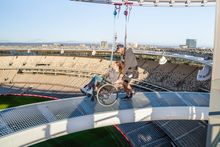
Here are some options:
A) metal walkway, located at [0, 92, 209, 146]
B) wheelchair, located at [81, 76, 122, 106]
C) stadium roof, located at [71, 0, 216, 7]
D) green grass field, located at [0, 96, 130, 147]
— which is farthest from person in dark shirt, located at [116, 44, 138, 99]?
green grass field, located at [0, 96, 130, 147]

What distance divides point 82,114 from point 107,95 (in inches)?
55.5

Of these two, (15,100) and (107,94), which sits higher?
(107,94)

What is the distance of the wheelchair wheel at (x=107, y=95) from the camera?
28.6 ft

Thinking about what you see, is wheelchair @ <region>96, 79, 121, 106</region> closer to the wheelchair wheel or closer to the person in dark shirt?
the wheelchair wheel

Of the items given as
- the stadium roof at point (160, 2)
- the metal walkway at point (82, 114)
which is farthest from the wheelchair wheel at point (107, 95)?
the stadium roof at point (160, 2)

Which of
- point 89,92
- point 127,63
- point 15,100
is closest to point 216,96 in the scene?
point 127,63

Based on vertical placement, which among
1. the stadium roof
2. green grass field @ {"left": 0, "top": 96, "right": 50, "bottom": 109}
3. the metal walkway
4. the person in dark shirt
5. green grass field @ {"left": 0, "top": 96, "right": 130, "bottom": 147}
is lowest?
green grass field @ {"left": 0, "top": 96, "right": 130, "bottom": 147}

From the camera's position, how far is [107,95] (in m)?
8.88

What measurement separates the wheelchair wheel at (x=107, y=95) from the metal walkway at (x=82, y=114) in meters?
0.19

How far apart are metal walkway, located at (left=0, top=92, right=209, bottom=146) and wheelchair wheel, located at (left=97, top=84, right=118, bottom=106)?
19cm

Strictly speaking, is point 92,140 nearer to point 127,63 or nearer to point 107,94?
point 107,94

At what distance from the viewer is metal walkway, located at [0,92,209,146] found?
22.3 ft

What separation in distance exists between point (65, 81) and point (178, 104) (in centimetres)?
3752

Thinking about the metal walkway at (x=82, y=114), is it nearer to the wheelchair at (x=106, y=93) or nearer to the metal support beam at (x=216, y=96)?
the wheelchair at (x=106, y=93)
